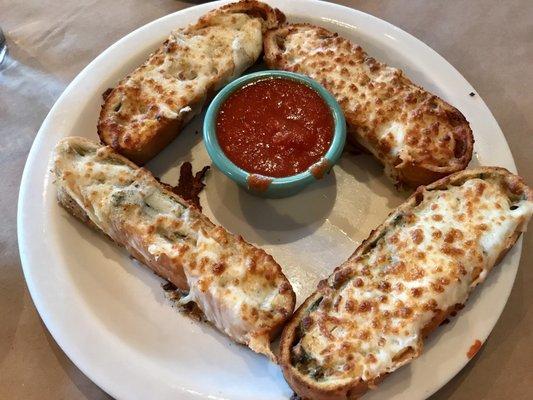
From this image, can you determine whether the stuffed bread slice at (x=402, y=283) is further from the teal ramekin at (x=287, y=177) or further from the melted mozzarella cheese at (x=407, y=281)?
the teal ramekin at (x=287, y=177)

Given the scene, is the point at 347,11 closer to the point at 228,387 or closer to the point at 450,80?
the point at 450,80

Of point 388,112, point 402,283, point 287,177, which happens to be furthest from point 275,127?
point 402,283

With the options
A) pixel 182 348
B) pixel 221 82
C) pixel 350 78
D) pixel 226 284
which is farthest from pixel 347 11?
pixel 182 348

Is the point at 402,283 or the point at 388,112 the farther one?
the point at 388,112

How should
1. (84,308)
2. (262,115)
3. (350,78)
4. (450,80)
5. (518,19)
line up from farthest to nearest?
(518,19)
(450,80)
(350,78)
(262,115)
(84,308)

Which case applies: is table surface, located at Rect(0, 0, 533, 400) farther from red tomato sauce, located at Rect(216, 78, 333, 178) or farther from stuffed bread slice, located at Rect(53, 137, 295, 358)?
red tomato sauce, located at Rect(216, 78, 333, 178)

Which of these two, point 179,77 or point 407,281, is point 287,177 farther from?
point 179,77

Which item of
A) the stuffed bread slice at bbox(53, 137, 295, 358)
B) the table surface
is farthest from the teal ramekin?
the table surface
